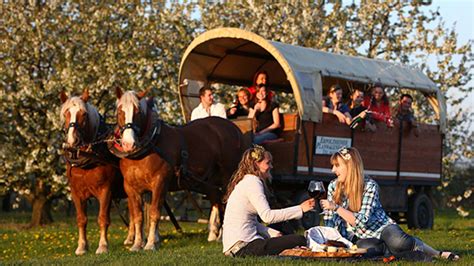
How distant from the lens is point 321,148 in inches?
600

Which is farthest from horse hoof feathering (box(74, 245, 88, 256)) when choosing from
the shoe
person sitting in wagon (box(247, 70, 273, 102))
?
the shoe

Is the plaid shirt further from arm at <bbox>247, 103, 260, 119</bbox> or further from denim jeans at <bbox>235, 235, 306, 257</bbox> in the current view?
arm at <bbox>247, 103, 260, 119</bbox>

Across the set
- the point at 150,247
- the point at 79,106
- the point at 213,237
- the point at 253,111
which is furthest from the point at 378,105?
the point at 79,106

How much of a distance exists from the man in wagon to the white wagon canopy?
0.98 metres

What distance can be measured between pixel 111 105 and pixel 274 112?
8.86 metres

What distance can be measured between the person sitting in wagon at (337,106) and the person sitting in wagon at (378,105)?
693 millimetres

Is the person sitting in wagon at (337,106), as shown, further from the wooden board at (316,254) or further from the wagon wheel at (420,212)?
the wooden board at (316,254)

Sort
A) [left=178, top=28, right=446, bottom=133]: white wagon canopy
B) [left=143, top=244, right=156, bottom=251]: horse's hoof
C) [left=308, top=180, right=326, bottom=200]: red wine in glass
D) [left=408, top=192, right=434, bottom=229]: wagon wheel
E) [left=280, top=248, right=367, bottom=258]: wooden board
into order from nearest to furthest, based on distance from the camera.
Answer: [left=308, top=180, right=326, bottom=200]: red wine in glass → [left=280, top=248, right=367, bottom=258]: wooden board → [left=143, top=244, right=156, bottom=251]: horse's hoof → [left=178, top=28, right=446, bottom=133]: white wagon canopy → [left=408, top=192, right=434, bottom=229]: wagon wheel

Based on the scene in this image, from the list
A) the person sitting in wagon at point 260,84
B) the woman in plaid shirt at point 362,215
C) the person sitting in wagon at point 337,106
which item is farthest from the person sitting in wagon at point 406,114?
the woman in plaid shirt at point 362,215

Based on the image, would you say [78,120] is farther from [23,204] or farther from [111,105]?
→ [23,204]

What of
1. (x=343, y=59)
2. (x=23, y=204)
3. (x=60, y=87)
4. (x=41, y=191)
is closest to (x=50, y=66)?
(x=60, y=87)

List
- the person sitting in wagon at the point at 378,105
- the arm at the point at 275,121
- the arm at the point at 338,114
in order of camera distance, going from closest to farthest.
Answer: the arm at the point at 275,121, the arm at the point at 338,114, the person sitting in wagon at the point at 378,105

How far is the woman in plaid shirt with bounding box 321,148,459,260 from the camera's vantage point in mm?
9273

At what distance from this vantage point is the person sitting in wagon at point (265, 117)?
15.2 metres
